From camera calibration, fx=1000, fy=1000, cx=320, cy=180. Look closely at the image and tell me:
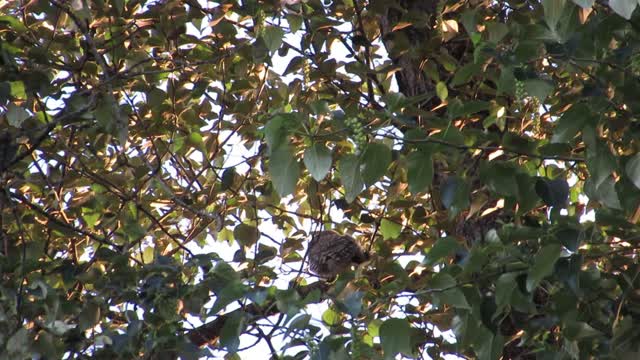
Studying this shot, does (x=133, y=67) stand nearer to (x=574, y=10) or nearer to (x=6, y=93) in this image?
(x=6, y=93)

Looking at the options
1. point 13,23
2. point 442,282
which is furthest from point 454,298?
point 13,23

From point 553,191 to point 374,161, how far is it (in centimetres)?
41

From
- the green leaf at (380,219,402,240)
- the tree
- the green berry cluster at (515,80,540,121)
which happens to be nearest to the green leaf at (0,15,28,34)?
the tree

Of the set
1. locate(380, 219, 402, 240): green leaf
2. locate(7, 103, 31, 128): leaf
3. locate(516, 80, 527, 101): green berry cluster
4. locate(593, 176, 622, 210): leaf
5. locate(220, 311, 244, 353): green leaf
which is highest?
locate(7, 103, 31, 128): leaf

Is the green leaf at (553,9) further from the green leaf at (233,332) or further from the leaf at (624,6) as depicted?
the green leaf at (233,332)

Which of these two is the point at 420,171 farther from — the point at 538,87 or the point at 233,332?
the point at 233,332

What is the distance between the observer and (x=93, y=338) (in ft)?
7.36

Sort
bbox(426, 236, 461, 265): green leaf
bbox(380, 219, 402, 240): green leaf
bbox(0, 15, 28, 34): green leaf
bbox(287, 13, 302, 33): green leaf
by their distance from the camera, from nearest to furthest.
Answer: bbox(426, 236, 461, 265): green leaf → bbox(287, 13, 302, 33): green leaf → bbox(0, 15, 28, 34): green leaf → bbox(380, 219, 402, 240): green leaf

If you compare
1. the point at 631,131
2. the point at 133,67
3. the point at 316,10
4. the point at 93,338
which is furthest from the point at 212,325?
the point at 631,131

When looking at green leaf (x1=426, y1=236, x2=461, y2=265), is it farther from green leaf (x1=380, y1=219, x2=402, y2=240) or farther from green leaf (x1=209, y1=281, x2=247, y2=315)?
green leaf (x1=380, y1=219, x2=402, y2=240)

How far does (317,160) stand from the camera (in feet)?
5.35

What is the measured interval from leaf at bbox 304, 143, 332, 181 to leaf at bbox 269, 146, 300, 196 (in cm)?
4

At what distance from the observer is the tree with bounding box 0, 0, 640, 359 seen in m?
1.77

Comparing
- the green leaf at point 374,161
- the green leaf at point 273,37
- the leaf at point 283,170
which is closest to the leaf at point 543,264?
the green leaf at point 374,161
